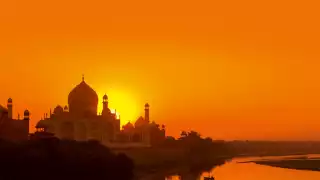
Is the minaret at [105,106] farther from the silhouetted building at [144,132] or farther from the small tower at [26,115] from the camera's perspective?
the small tower at [26,115]

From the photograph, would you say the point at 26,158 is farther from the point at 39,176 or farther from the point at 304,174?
the point at 304,174

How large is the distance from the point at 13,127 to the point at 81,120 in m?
18.9


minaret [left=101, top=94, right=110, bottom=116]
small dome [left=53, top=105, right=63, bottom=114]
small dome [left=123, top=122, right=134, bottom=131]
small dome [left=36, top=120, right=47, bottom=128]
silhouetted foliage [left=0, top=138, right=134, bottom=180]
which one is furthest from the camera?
small dome [left=123, top=122, right=134, bottom=131]

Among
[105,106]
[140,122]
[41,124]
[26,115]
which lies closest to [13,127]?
[26,115]

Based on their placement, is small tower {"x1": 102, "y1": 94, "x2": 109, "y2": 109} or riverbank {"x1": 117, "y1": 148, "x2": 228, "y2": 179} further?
small tower {"x1": 102, "y1": 94, "x2": 109, "y2": 109}

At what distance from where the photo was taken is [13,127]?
51.3 m

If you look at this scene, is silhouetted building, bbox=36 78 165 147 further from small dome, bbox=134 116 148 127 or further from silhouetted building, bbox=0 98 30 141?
silhouetted building, bbox=0 98 30 141

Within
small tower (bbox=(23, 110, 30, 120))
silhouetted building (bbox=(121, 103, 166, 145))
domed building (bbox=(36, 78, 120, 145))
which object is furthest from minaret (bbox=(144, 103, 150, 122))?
small tower (bbox=(23, 110, 30, 120))

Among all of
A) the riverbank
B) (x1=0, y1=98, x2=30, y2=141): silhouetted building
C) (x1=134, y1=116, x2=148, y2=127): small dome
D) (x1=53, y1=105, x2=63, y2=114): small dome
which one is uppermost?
(x1=53, y1=105, x2=63, y2=114): small dome

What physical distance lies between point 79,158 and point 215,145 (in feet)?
245

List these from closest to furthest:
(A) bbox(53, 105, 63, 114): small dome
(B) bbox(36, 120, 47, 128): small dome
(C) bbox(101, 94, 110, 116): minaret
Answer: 1. (B) bbox(36, 120, 47, 128): small dome
2. (A) bbox(53, 105, 63, 114): small dome
3. (C) bbox(101, 94, 110, 116): minaret

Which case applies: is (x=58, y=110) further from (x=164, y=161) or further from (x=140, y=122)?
(x=140, y=122)

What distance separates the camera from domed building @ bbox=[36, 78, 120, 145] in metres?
69.4

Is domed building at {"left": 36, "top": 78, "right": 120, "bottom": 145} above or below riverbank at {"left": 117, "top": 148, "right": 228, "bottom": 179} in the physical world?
above
